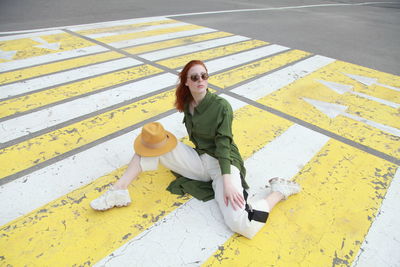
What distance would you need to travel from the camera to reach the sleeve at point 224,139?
2133 mm

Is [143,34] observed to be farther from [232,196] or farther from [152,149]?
[232,196]

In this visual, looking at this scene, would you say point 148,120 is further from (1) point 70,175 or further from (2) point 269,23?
(2) point 269,23

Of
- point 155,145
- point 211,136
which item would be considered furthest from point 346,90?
point 155,145

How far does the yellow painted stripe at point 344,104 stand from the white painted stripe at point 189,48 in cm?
239

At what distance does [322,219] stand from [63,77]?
424cm

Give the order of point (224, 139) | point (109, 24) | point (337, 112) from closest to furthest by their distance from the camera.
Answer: point (224, 139)
point (337, 112)
point (109, 24)

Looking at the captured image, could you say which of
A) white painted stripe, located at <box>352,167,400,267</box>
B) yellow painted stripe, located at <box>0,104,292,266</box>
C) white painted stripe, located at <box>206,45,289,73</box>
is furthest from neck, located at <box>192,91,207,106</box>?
white painted stripe, located at <box>206,45,289,73</box>

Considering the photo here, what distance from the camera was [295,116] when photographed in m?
3.72

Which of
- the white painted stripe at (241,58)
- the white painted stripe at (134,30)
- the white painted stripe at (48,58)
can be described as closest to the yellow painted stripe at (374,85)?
the white painted stripe at (241,58)

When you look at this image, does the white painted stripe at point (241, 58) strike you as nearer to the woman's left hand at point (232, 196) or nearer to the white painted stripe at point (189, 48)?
the white painted stripe at point (189, 48)

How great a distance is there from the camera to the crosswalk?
2.01 m

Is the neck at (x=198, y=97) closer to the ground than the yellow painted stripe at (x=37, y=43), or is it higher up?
higher up

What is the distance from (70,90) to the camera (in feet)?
13.5

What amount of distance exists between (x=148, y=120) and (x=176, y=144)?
4.03ft
